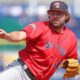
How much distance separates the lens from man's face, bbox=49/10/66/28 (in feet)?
12.5

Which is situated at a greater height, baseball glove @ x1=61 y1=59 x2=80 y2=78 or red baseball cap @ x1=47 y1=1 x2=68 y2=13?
red baseball cap @ x1=47 y1=1 x2=68 y2=13

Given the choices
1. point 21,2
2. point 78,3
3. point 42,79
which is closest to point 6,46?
point 21,2

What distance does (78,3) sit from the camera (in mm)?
6180

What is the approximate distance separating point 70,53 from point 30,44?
391 millimetres

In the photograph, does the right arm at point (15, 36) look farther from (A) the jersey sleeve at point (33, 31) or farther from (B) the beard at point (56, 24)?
(B) the beard at point (56, 24)

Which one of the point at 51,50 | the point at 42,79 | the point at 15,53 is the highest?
the point at 51,50

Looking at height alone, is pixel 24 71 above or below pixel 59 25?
below

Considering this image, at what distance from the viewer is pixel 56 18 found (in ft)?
12.5

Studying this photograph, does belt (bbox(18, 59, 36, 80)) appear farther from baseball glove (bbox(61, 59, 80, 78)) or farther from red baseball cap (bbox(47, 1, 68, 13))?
red baseball cap (bbox(47, 1, 68, 13))

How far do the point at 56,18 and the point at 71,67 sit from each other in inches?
19.6

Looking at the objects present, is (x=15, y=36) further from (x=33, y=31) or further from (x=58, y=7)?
(x=58, y=7)

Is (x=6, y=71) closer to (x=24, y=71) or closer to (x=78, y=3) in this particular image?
(x=24, y=71)

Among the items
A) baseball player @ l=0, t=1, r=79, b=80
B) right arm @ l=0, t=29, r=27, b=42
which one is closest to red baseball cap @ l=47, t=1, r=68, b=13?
baseball player @ l=0, t=1, r=79, b=80

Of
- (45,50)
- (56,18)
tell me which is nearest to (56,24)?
(56,18)
